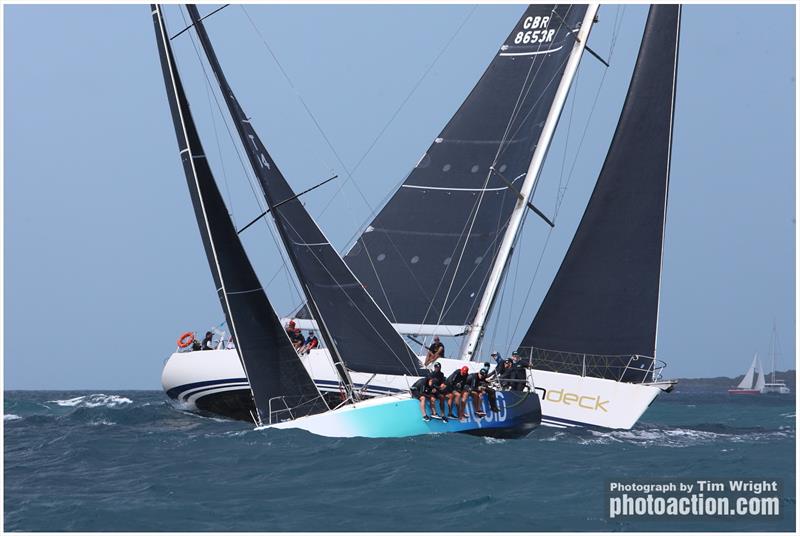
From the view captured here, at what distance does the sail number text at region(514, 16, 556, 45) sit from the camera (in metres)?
24.1

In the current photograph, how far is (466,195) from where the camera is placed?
23.5 m

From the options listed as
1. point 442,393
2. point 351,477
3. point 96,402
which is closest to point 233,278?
point 442,393

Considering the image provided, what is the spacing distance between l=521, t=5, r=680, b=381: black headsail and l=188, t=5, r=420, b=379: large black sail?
138 inches

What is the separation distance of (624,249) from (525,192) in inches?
87.5

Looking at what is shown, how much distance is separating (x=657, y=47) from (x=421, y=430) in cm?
881

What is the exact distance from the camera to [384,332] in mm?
19031

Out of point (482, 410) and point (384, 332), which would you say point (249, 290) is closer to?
point (384, 332)

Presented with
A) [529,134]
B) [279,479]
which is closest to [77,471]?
[279,479]

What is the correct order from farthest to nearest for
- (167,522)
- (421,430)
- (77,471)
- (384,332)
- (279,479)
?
(384,332) → (421,430) → (77,471) → (279,479) → (167,522)

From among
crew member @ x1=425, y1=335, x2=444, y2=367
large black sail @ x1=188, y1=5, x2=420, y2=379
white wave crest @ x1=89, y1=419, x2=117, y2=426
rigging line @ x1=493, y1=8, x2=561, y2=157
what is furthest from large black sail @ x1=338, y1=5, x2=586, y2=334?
white wave crest @ x1=89, y1=419, x2=117, y2=426

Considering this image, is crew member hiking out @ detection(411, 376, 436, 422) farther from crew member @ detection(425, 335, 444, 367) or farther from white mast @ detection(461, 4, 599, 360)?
white mast @ detection(461, 4, 599, 360)

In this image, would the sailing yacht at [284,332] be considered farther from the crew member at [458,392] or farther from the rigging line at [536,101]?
the rigging line at [536,101]

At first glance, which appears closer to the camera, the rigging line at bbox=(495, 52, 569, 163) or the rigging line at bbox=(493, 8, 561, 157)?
the rigging line at bbox=(495, 52, 569, 163)

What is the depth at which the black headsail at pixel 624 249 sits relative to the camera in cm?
2084
